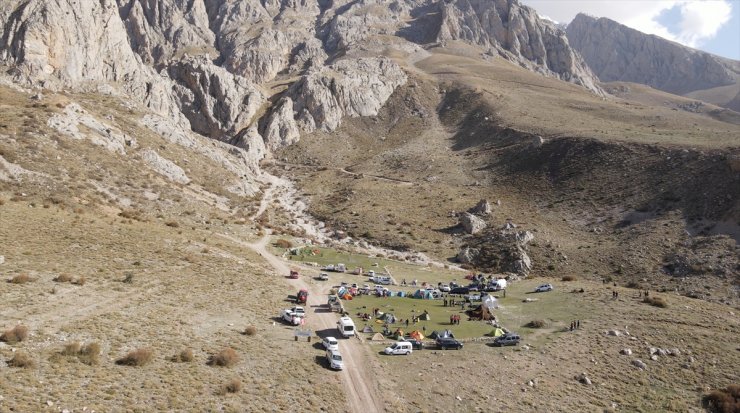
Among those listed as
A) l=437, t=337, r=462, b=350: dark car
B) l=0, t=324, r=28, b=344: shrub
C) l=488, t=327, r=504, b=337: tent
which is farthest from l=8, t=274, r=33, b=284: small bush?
l=488, t=327, r=504, b=337: tent

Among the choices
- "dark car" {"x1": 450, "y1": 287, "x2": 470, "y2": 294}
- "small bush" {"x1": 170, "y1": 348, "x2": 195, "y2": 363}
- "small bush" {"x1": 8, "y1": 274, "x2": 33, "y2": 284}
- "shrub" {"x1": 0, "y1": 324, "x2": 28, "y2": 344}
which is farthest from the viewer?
"dark car" {"x1": 450, "y1": 287, "x2": 470, "y2": 294}

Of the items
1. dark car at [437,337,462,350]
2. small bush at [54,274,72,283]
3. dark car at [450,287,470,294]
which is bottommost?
dark car at [437,337,462,350]

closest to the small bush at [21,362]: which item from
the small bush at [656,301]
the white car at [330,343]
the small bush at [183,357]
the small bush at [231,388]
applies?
the small bush at [183,357]

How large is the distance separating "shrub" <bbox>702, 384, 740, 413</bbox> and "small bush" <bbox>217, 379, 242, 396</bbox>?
31234mm

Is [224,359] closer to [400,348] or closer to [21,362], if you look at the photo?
[21,362]

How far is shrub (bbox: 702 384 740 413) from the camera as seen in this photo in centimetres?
3055

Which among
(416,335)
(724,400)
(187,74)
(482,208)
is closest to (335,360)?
(416,335)

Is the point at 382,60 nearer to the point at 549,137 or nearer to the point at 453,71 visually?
the point at 453,71

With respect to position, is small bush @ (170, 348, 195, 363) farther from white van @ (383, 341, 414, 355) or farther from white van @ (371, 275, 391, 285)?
white van @ (371, 275, 391, 285)

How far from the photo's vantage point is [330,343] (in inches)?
1334

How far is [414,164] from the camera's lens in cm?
11700

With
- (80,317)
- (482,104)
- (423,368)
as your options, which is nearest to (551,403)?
(423,368)

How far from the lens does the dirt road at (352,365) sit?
28.5 metres

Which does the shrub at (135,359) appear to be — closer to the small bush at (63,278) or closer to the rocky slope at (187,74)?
the small bush at (63,278)
